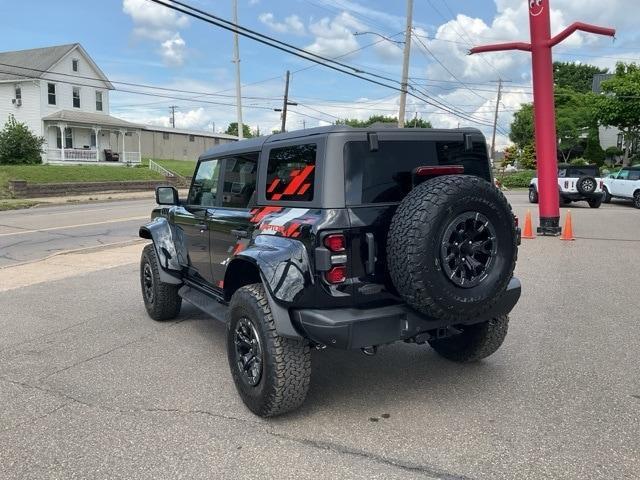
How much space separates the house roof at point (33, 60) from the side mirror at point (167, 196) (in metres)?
36.5

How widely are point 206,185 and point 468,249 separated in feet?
8.99

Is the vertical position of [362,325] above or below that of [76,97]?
below

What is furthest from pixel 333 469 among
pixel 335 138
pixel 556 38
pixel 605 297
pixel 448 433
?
pixel 556 38

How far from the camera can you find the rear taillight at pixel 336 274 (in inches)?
135

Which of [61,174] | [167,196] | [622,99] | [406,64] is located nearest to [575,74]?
[622,99]

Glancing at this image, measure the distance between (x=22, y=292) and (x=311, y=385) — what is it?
5231 millimetres

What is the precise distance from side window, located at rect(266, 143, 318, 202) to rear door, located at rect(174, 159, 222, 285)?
949 mm

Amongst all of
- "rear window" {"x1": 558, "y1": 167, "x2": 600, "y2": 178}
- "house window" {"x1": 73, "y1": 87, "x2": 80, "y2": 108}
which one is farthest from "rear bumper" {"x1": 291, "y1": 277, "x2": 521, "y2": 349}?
"house window" {"x1": 73, "y1": 87, "x2": 80, "y2": 108}

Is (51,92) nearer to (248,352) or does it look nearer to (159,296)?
(159,296)

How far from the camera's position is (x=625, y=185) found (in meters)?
23.6

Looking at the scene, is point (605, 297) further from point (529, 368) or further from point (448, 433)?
point (448, 433)

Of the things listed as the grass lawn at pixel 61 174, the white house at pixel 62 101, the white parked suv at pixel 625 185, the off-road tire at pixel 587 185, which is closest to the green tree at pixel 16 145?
the grass lawn at pixel 61 174

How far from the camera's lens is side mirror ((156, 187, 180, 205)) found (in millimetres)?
5707

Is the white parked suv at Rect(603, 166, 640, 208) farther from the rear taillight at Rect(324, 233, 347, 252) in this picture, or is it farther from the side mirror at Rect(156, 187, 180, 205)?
the rear taillight at Rect(324, 233, 347, 252)
